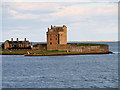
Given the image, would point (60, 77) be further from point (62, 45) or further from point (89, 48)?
point (89, 48)

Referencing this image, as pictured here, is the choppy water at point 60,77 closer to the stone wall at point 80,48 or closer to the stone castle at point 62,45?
the stone castle at point 62,45

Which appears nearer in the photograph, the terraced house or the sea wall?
the sea wall

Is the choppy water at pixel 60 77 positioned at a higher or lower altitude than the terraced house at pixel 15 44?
lower

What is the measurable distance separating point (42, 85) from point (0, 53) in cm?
8264

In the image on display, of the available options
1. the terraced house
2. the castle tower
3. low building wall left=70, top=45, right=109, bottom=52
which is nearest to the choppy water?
the castle tower

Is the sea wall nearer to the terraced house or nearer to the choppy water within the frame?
the terraced house

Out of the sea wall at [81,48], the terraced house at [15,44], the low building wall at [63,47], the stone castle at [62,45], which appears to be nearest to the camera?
the stone castle at [62,45]

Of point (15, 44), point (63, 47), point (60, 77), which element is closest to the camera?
point (60, 77)

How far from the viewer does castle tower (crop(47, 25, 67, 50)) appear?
330ft

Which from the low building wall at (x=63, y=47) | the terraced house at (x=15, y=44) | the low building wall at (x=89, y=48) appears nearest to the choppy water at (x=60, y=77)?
the low building wall at (x=89, y=48)

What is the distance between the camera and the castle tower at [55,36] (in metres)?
101

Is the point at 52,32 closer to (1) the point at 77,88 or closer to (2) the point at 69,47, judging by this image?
(2) the point at 69,47

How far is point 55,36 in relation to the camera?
101125mm

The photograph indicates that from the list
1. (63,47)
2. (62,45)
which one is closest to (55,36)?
(62,45)
